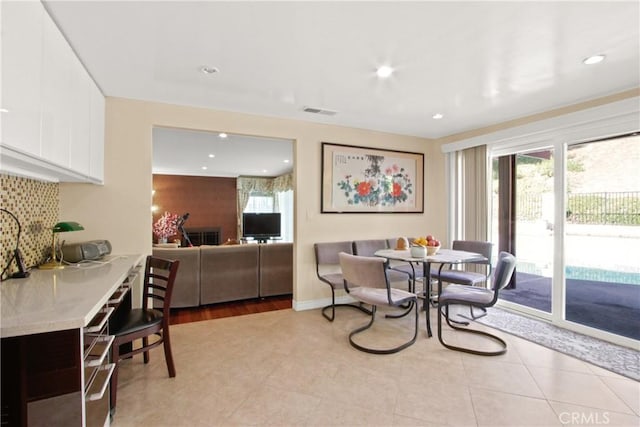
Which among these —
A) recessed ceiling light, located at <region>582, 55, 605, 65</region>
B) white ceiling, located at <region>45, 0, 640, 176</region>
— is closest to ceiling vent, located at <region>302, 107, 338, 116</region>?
white ceiling, located at <region>45, 0, 640, 176</region>

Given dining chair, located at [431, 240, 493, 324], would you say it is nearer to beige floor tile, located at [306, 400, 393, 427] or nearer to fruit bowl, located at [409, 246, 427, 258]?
fruit bowl, located at [409, 246, 427, 258]

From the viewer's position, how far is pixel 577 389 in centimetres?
213

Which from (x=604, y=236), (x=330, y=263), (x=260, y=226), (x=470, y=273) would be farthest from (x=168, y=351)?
(x=260, y=226)

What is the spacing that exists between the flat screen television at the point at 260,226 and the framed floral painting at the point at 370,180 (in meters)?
3.14

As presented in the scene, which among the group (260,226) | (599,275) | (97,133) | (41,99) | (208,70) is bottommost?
(599,275)

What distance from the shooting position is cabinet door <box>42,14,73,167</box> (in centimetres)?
168

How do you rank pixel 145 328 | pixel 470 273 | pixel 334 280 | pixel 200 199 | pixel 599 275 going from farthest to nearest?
pixel 200 199
pixel 470 273
pixel 334 280
pixel 599 275
pixel 145 328

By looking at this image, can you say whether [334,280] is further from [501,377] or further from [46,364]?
[46,364]

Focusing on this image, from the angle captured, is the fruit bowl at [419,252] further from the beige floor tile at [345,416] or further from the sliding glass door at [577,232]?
the sliding glass door at [577,232]

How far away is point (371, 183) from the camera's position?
426 cm

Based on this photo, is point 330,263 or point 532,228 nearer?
point 532,228

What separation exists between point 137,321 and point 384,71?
2.53m

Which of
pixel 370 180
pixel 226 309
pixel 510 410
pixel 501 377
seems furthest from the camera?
pixel 370 180

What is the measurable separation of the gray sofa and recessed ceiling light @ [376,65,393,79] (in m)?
2.56
